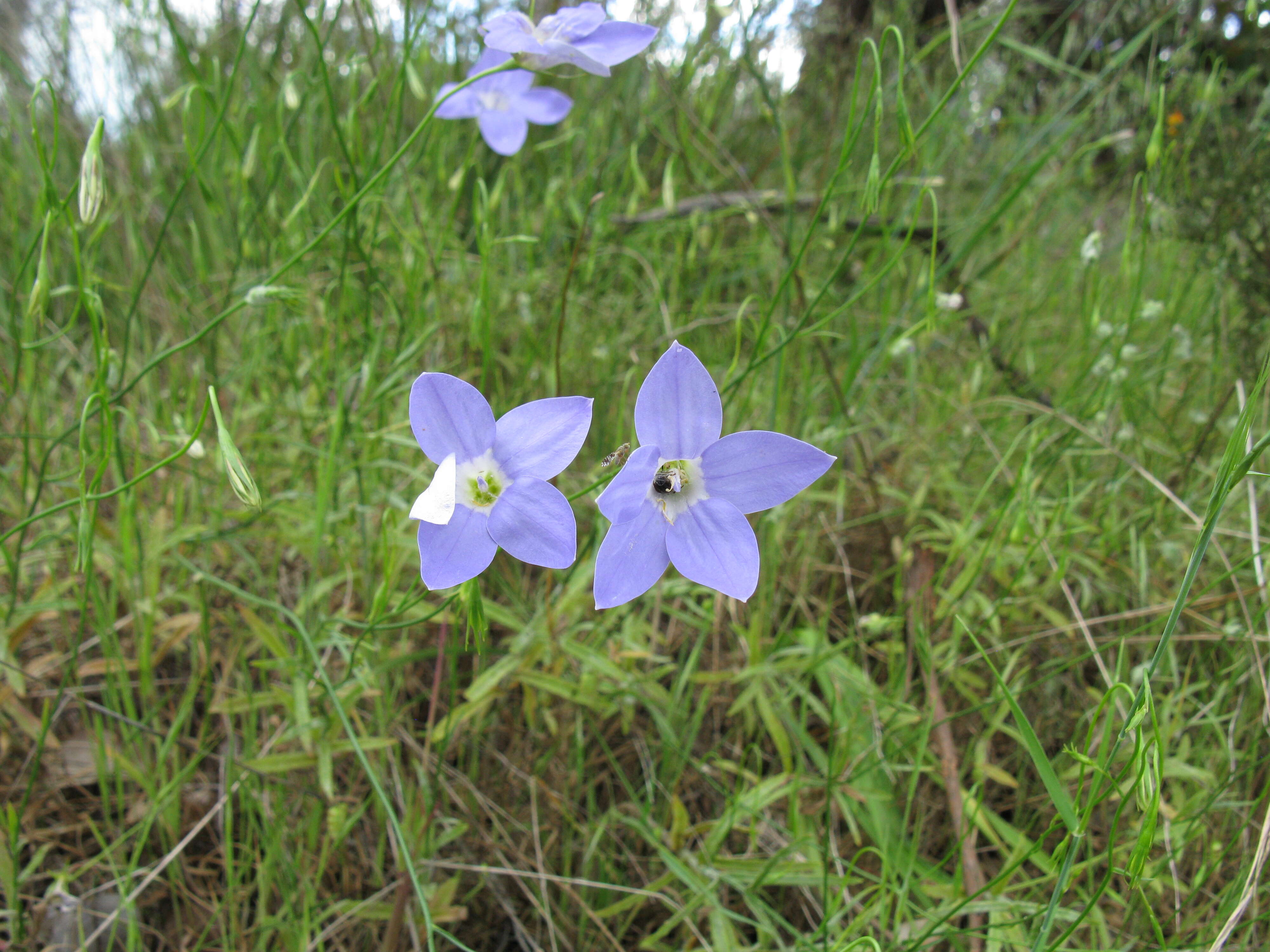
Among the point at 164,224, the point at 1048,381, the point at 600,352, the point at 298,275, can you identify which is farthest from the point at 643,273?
the point at 164,224

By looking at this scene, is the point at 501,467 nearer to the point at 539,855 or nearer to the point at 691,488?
the point at 691,488


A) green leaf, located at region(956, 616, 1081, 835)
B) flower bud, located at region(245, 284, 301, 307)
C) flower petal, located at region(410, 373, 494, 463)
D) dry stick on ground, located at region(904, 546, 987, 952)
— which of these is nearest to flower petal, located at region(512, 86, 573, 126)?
flower bud, located at region(245, 284, 301, 307)

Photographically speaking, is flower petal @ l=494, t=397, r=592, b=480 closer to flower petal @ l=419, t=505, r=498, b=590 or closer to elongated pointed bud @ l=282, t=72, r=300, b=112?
flower petal @ l=419, t=505, r=498, b=590

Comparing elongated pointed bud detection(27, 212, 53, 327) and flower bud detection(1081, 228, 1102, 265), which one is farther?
flower bud detection(1081, 228, 1102, 265)

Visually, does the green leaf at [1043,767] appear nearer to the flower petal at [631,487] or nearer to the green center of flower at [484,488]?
the flower petal at [631,487]

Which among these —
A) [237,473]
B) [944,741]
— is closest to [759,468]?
[237,473]

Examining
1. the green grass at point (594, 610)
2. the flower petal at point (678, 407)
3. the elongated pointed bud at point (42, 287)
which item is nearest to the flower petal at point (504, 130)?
the green grass at point (594, 610)
